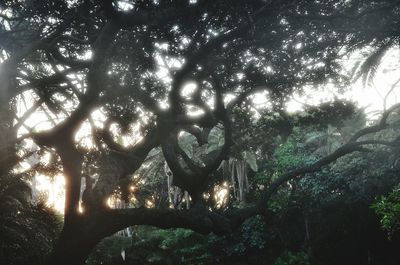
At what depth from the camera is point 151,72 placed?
25.0 ft

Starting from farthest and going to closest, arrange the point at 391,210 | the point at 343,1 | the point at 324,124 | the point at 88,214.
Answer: the point at 324,124, the point at 391,210, the point at 343,1, the point at 88,214

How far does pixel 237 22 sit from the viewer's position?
699 centimetres

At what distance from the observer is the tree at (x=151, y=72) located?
624 centimetres

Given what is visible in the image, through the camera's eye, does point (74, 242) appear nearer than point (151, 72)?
Yes

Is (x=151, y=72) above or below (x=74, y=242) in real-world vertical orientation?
above

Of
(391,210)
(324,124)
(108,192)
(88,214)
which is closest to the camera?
(88,214)

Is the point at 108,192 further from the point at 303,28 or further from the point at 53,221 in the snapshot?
the point at 303,28

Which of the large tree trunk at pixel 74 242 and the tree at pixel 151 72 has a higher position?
the tree at pixel 151 72

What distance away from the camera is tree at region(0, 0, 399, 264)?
6242mm

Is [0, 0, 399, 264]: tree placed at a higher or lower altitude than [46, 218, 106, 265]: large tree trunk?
higher

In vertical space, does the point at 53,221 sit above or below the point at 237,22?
below

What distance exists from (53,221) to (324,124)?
784 cm

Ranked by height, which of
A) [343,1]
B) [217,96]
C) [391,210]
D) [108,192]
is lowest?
[391,210]

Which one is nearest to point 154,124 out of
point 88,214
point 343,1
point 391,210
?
point 88,214
